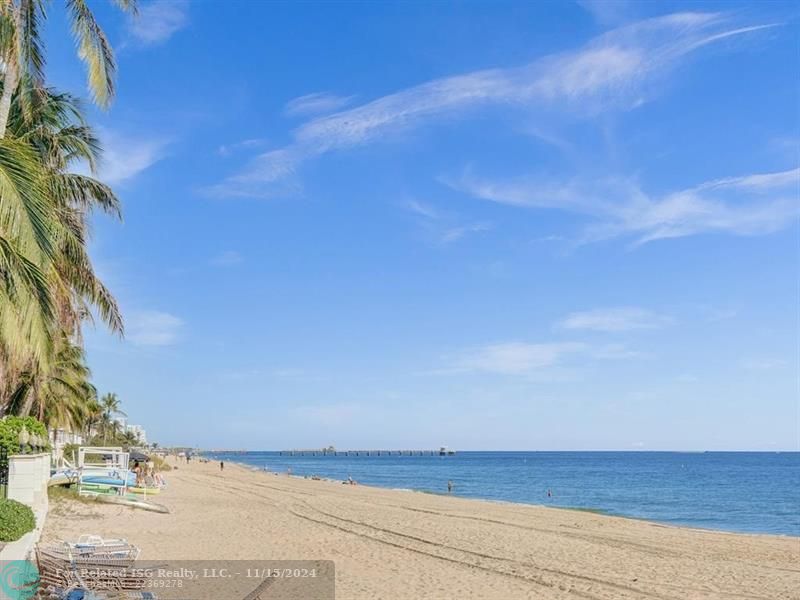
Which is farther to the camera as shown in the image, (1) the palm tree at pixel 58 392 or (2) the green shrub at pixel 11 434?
(1) the palm tree at pixel 58 392

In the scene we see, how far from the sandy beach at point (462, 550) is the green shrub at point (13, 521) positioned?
8.44 ft

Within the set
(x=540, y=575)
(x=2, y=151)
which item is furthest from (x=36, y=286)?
(x=540, y=575)

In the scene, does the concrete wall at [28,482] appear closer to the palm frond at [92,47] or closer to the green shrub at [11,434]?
the green shrub at [11,434]

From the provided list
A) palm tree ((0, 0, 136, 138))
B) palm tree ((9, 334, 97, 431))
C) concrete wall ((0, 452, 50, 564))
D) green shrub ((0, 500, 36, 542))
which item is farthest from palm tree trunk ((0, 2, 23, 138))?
palm tree ((9, 334, 97, 431))

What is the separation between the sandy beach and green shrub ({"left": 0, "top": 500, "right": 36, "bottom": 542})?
2.57m

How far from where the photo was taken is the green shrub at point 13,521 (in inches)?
440

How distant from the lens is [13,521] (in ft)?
37.3

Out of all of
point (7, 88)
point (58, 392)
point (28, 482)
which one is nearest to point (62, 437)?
point (58, 392)

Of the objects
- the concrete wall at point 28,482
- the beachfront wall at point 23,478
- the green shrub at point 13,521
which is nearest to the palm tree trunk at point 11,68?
the green shrub at point 13,521

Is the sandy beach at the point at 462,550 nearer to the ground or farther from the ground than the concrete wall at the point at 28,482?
nearer to the ground

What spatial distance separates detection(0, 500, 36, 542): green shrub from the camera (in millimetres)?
11164

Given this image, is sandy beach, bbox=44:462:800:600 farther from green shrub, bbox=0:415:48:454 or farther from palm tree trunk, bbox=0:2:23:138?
palm tree trunk, bbox=0:2:23:138

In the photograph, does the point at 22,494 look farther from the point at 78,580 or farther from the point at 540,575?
the point at 540,575

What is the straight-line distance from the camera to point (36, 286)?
848 centimetres
